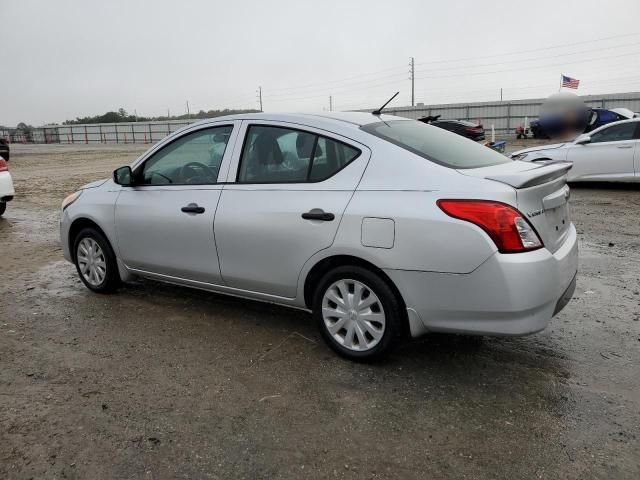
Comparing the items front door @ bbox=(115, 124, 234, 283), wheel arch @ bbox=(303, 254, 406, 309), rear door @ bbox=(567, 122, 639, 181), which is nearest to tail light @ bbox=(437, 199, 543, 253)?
wheel arch @ bbox=(303, 254, 406, 309)

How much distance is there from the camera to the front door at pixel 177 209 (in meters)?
4.19

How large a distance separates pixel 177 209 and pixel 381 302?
1.86 metres

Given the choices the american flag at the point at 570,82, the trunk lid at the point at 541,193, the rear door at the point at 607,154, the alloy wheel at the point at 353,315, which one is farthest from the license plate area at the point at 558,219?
the american flag at the point at 570,82

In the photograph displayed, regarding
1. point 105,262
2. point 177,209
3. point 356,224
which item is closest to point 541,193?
point 356,224

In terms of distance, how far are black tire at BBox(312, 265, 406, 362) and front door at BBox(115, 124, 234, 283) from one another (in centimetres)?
95

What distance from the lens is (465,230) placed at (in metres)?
3.03

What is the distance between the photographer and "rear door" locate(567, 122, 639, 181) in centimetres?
1058

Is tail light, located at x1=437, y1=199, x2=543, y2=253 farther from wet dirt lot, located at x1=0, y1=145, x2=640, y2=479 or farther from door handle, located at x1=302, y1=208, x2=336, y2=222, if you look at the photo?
wet dirt lot, located at x1=0, y1=145, x2=640, y2=479

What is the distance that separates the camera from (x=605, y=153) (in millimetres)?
10805

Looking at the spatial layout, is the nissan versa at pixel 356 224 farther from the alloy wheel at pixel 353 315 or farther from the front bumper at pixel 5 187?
the front bumper at pixel 5 187

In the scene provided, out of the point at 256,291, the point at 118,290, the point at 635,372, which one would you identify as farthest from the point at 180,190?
the point at 635,372

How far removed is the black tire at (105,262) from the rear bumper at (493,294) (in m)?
2.82

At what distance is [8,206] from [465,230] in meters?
11.0

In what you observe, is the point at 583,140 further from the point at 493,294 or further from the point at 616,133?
the point at 493,294
